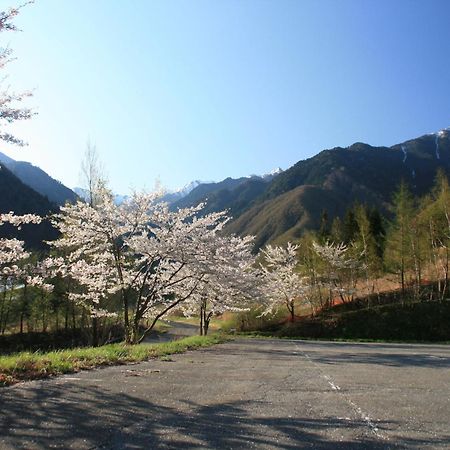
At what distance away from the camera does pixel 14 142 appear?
938cm

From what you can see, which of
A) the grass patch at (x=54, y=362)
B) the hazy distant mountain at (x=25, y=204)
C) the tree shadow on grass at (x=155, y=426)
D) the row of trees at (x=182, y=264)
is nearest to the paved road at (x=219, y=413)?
the tree shadow on grass at (x=155, y=426)

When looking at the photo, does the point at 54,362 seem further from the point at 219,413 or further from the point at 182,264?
the point at 182,264

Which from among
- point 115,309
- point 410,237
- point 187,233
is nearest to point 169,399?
point 187,233

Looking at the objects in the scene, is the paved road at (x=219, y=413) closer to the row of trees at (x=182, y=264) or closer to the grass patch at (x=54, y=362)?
the grass patch at (x=54, y=362)

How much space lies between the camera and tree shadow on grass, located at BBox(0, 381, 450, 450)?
3719 millimetres

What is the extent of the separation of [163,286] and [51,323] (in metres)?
33.4

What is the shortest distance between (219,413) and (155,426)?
95 centimetres

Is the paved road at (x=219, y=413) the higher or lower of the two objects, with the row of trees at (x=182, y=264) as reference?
lower

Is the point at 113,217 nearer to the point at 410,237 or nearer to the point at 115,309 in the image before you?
the point at 115,309

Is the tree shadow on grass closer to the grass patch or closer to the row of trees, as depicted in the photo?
the grass patch

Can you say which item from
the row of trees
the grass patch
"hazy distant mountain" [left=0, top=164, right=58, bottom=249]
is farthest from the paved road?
"hazy distant mountain" [left=0, top=164, right=58, bottom=249]

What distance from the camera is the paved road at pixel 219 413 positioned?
382 cm

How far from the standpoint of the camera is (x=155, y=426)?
423cm

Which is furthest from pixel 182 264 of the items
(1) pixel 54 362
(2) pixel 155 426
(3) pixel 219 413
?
(2) pixel 155 426
